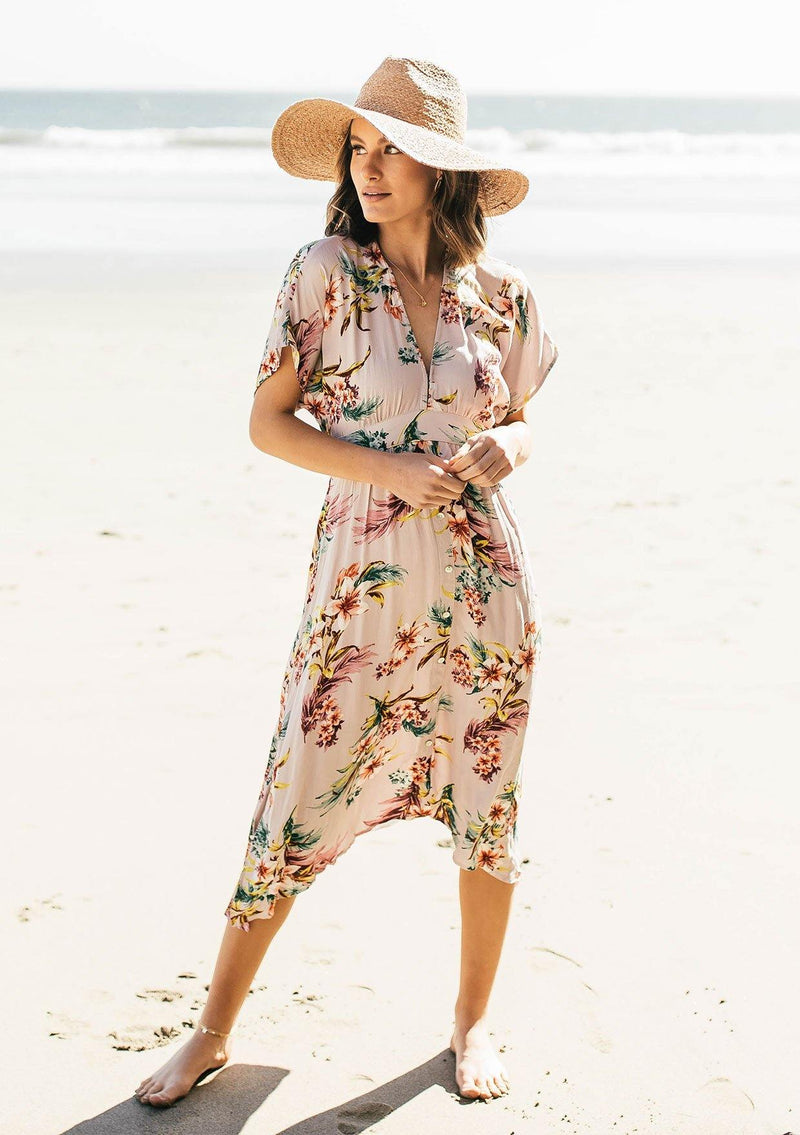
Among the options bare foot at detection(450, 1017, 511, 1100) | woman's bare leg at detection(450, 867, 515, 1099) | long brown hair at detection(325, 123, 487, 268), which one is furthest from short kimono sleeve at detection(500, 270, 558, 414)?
bare foot at detection(450, 1017, 511, 1100)

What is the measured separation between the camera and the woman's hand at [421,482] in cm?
225

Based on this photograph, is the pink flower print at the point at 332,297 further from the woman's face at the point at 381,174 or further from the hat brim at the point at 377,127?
the hat brim at the point at 377,127

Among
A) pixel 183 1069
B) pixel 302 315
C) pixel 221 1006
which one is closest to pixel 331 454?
pixel 302 315

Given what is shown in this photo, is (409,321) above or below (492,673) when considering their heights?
above

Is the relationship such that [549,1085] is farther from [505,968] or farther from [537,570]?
[537,570]

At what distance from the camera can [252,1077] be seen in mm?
2627

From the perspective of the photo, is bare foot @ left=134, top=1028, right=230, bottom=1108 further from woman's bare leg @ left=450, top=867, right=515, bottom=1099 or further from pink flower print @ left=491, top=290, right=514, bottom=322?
pink flower print @ left=491, top=290, right=514, bottom=322

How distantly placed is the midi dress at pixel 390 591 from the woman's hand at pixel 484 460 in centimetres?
7

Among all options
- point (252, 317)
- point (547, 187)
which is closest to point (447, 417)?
point (252, 317)

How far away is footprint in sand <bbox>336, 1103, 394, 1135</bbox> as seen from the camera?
251 centimetres

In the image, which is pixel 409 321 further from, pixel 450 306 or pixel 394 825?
pixel 394 825

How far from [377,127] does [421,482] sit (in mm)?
642

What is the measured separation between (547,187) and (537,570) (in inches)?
721

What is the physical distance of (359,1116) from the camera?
2.54 meters
